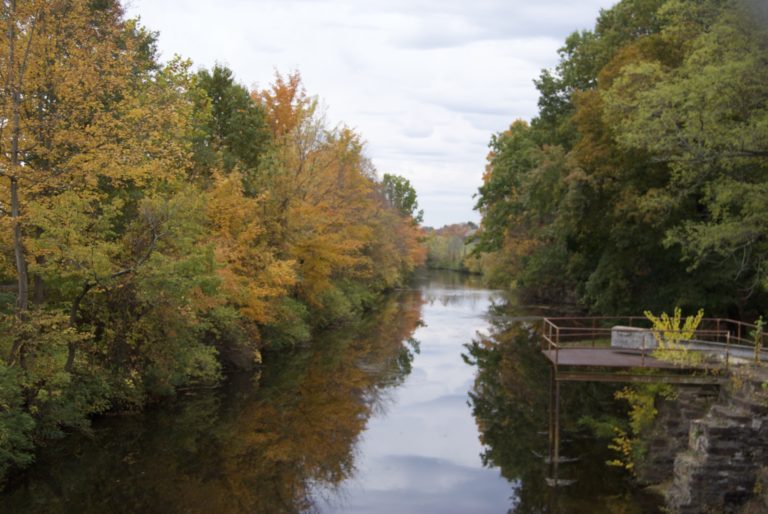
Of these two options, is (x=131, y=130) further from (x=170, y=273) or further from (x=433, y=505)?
(x=433, y=505)

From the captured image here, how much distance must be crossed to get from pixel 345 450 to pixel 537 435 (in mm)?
5963

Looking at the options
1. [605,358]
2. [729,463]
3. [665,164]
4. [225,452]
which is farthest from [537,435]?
[665,164]

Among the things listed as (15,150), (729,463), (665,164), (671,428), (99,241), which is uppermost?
(665,164)

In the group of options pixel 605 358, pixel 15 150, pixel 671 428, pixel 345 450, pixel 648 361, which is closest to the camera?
pixel 671 428

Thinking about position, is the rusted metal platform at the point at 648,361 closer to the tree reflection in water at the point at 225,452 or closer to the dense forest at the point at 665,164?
the dense forest at the point at 665,164

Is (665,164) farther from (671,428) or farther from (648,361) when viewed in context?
(671,428)

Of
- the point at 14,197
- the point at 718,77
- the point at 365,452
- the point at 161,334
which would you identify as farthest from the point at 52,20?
the point at 718,77

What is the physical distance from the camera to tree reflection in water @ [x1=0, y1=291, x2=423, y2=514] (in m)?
16.0

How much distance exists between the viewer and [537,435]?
869 inches

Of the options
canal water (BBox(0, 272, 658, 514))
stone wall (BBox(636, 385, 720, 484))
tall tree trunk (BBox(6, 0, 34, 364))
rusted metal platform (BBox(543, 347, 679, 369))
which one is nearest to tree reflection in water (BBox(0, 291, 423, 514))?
canal water (BBox(0, 272, 658, 514))

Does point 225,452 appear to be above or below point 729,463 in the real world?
below

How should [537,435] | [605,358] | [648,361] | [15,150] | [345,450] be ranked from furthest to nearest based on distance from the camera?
1. [537,435]
2. [345,450]
3. [605,358]
4. [15,150]
5. [648,361]

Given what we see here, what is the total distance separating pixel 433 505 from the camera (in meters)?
16.6

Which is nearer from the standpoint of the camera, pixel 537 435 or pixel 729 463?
pixel 729 463
